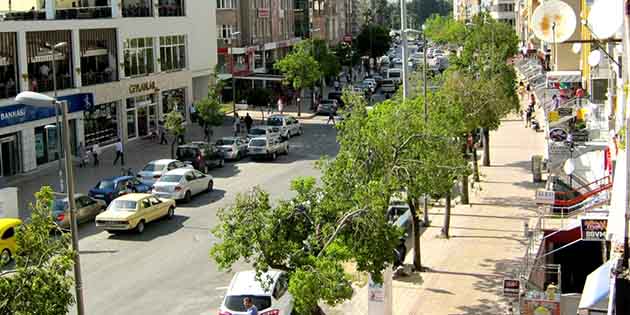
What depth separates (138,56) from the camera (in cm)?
5528

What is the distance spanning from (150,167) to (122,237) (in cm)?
995

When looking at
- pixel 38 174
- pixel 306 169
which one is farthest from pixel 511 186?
pixel 38 174

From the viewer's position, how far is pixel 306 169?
44.5m

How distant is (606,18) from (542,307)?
7152 mm

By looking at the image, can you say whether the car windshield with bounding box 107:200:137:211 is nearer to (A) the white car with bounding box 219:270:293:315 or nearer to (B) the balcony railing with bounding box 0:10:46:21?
(A) the white car with bounding box 219:270:293:315

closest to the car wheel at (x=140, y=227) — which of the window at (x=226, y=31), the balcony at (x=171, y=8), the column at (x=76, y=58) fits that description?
the column at (x=76, y=58)

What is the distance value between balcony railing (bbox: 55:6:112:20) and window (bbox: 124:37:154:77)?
2.32 meters

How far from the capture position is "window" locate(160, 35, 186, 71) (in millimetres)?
59094

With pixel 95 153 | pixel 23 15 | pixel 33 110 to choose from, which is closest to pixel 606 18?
pixel 33 110

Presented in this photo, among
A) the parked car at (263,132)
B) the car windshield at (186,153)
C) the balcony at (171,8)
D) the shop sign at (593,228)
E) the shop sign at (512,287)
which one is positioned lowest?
the shop sign at (512,287)

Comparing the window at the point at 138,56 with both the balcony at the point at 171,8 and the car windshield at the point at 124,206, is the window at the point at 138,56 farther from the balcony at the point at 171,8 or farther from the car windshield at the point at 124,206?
the car windshield at the point at 124,206

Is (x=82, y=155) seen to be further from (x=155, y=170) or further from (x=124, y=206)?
(x=124, y=206)

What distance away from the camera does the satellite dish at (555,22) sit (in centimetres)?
2567

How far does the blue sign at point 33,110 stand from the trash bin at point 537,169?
71.6 ft
